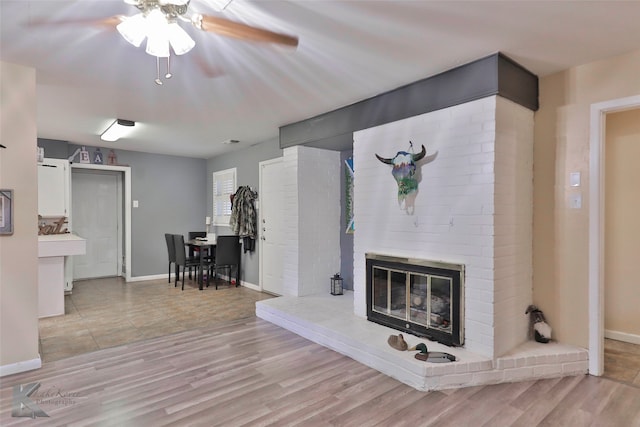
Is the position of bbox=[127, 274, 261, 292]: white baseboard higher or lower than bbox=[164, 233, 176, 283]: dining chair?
lower

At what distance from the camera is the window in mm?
6387

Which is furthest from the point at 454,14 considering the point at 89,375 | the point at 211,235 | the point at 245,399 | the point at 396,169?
the point at 211,235

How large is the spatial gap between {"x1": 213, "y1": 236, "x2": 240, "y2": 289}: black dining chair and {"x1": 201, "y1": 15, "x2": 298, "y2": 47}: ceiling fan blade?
411 centimetres

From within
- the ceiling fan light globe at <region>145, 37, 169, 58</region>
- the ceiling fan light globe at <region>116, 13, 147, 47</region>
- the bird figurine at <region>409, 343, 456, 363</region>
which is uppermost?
the ceiling fan light globe at <region>116, 13, 147, 47</region>

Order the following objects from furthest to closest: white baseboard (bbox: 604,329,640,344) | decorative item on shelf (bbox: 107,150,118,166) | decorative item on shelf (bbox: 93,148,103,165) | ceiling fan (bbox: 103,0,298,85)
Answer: decorative item on shelf (bbox: 107,150,118,166), decorative item on shelf (bbox: 93,148,103,165), white baseboard (bbox: 604,329,640,344), ceiling fan (bbox: 103,0,298,85)

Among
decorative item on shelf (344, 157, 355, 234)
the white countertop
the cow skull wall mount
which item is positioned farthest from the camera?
decorative item on shelf (344, 157, 355, 234)

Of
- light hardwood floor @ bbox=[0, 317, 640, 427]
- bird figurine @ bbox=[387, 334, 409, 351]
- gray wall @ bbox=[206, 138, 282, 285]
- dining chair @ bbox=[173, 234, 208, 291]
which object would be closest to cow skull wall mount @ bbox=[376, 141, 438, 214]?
bird figurine @ bbox=[387, 334, 409, 351]

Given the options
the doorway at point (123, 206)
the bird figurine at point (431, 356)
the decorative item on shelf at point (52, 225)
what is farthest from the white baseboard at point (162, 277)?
the bird figurine at point (431, 356)

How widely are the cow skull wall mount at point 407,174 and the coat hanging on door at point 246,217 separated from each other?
3.05 metres

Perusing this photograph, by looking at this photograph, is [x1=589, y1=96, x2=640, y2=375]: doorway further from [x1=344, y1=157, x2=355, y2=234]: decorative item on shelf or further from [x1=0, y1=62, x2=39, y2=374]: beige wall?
[x1=0, y1=62, x2=39, y2=374]: beige wall

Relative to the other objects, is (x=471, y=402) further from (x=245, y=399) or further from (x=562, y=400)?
(x=245, y=399)

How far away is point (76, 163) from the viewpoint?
580cm

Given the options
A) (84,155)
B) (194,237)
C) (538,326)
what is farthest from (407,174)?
(84,155)

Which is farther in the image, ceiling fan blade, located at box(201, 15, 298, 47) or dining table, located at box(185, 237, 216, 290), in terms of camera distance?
dining table, located at box(185, 237, 216, 290)
